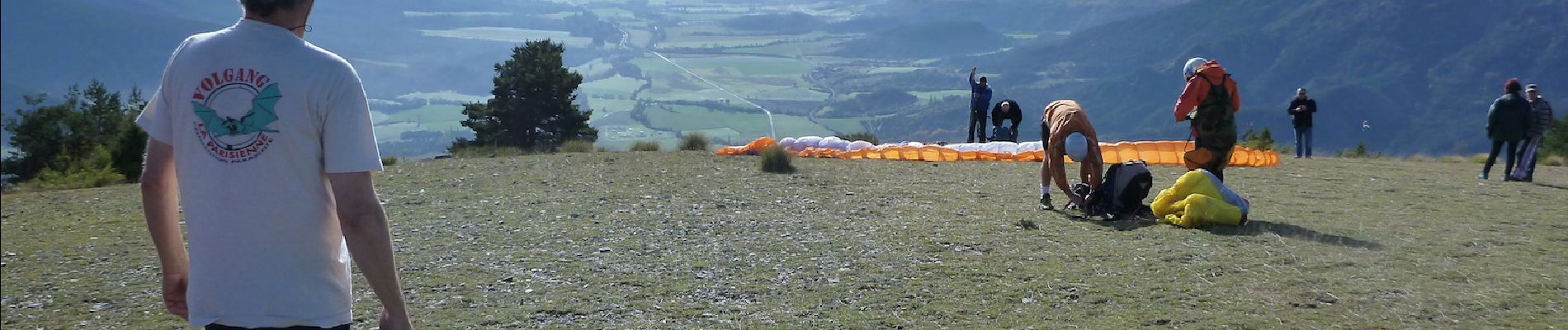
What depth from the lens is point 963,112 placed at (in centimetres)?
6894

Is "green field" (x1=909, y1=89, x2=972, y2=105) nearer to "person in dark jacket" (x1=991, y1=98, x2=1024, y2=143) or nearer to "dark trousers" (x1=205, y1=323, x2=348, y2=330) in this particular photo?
"person in dark jacket" (x1=991, y1=98, x2=1024, y2=143)

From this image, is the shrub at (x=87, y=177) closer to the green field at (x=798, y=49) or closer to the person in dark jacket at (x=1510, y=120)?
the person in dark jacket at (x=1510, y=120)

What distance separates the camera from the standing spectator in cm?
1548

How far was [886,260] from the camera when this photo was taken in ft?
29.3

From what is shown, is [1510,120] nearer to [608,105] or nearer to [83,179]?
[83,179]

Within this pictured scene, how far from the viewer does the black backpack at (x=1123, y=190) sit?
10.8 meters

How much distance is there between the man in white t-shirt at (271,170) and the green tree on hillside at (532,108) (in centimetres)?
3011

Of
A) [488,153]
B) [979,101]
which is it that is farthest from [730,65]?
[979,101]

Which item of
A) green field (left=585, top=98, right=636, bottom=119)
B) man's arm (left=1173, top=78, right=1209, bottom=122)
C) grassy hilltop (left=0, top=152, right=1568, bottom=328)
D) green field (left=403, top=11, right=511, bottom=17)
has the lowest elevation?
grassy hilltop (left=0, top=152, right=1568, bottom=328)

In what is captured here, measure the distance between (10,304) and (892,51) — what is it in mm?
108317

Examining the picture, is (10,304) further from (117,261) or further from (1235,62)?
(1235,62)

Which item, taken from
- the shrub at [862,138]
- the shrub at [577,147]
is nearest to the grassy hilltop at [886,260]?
the shrub at [577,147]

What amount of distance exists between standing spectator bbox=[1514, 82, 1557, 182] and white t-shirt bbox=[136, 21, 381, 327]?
16123 mm

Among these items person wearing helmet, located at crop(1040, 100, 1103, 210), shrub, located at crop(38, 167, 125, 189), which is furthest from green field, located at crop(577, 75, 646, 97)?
person wearing helmet, located at crop(1040, 100, 1103, 210)
